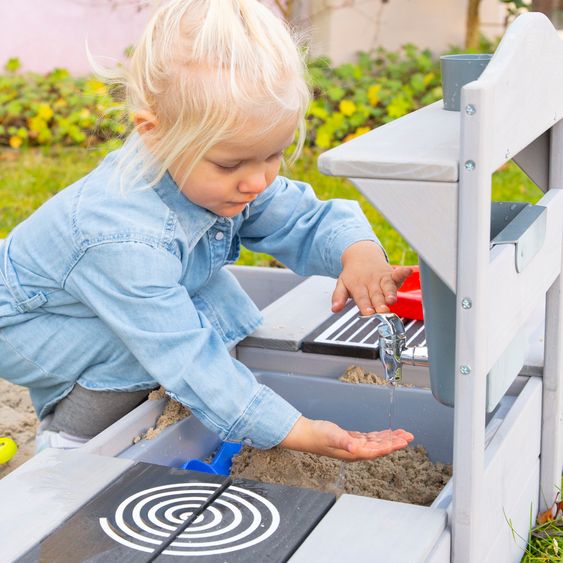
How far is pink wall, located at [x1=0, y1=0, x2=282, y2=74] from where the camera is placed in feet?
16.3

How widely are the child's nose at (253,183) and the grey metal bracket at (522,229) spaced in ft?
1.10

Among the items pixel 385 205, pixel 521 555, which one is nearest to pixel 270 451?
pixel 521 555

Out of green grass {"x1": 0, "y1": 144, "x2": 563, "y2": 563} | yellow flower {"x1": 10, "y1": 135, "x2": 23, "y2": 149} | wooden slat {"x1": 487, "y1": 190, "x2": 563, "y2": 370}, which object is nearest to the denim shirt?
wooden slat {"x1": 487, "y1": 190, "x2": 563, "y2": 370}

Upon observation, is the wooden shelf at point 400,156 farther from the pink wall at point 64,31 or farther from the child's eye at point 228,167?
the pink wall at point 64,31

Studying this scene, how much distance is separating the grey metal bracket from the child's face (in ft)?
1.10

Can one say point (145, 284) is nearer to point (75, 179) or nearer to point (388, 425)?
point (388, 425)

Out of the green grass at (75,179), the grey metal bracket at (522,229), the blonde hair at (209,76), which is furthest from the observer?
the green grass at (75,179)

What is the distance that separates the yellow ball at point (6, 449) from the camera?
6.33ft

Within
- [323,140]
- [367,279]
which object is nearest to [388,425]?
[367,279]

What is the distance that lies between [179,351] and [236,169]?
27cm

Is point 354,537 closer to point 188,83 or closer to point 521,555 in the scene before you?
point 521,555

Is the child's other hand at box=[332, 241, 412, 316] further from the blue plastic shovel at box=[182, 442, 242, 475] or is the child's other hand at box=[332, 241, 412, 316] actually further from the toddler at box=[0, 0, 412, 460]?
the blue plastic shovel at box=[182, 442, 242, 475]

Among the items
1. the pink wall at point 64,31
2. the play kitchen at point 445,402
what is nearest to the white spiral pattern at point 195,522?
the play kitchen at point 445,402

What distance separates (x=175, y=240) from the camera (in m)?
1.54
